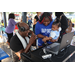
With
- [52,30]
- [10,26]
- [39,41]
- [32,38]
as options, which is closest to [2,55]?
[32,38]

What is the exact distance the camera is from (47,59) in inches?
40.8

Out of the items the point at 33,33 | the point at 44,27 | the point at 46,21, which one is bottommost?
the point at 33,33

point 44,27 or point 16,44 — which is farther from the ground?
point 44,27

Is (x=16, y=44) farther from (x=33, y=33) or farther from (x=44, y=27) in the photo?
(x=44, y=27)

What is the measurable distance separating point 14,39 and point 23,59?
406 millimetres

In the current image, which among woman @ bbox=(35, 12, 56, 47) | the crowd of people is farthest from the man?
woman @ bbox=(35, 12, 56, 47)

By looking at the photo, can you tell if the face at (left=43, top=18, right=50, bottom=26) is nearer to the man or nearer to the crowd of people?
the crowd of people

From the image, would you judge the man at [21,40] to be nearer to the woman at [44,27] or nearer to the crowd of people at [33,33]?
the crowd of people at [33,33]

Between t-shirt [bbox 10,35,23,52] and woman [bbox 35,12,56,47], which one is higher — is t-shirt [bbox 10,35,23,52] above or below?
below

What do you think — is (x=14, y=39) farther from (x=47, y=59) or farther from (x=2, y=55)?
(x=47, y=59)

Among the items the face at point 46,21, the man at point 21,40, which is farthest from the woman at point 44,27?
the man at point 21,40

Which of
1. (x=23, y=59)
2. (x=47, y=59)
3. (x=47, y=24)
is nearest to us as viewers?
(x=47, y=59)

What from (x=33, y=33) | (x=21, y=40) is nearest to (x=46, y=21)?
(x=33, y=33)

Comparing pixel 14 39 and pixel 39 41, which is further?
pixel 39 41
